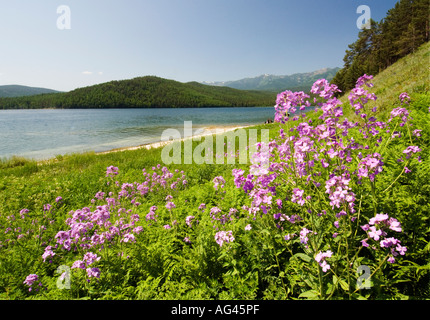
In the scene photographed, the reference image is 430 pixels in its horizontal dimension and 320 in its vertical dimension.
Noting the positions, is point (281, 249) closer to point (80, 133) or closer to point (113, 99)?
point (80, 133)

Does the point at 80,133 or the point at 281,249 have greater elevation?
the point at 80,133

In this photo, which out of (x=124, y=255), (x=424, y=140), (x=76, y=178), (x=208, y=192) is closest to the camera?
(x=124, y=255)

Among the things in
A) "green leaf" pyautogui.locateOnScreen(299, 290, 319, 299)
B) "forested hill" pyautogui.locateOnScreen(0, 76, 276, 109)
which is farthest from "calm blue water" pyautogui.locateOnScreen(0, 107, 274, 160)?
"forested hill" pyautogui.locateOnScreen(0, 76, 276, 109)

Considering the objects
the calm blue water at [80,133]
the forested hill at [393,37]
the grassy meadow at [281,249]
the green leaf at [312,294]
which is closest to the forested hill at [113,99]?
the calm blue water at [80,133]

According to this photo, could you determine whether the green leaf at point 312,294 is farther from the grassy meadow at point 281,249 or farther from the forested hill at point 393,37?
the forested hill at point 393,37

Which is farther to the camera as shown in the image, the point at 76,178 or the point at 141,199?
the point at 76,178

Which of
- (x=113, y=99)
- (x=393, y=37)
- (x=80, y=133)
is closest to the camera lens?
(x=393, y=37)

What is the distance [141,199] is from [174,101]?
188 metres

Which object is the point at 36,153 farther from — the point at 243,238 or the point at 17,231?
the point at 243,238

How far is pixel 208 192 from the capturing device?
601 centimetres

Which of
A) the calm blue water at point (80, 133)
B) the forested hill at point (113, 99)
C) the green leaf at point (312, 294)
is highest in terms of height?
the forested hill at point (113, 99)

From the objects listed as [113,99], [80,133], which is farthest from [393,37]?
[113,99]
